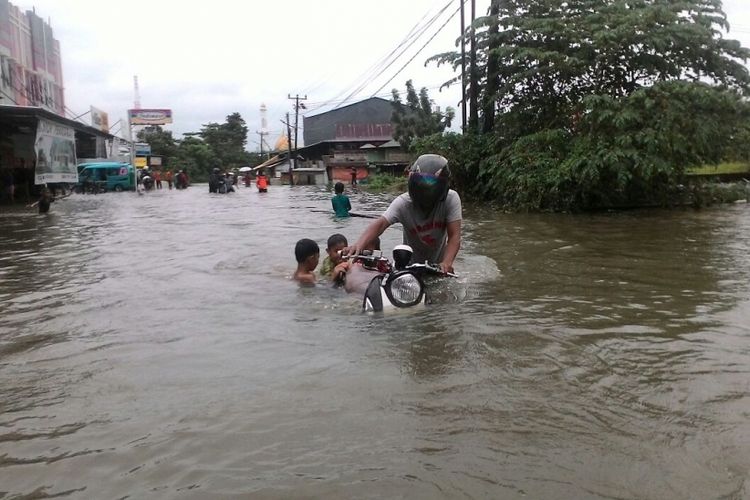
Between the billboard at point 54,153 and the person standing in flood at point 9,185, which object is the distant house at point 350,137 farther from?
the billboard at point 54,153

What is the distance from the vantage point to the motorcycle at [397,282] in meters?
4.70

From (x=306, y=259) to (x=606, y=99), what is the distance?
1067cm

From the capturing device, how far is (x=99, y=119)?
3981cm

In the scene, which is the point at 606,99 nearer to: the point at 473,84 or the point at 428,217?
the point at 473,84

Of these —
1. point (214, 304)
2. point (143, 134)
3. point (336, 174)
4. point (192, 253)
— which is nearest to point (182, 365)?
point (214, 304)

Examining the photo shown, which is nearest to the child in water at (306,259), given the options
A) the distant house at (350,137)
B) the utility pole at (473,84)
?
the utility pole at (473,84)

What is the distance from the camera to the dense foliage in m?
14.4

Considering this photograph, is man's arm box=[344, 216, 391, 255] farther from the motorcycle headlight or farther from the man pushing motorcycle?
the motorcycle headlight

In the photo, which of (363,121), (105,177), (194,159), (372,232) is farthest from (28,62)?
(194,159)

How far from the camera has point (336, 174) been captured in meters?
48.4

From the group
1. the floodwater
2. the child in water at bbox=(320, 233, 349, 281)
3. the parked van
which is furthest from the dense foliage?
the parked van

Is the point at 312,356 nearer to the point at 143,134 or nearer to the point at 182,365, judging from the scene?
the point at 182,365

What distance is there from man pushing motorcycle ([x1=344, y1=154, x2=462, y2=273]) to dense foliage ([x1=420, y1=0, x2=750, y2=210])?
392 inches

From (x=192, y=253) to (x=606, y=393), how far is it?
7.88 m
